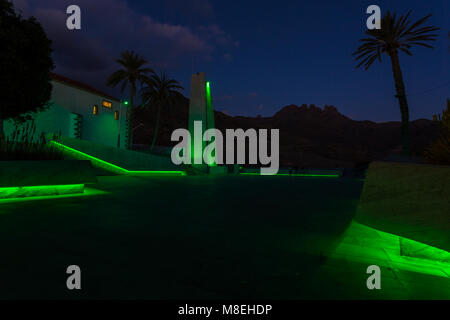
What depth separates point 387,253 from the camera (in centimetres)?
383

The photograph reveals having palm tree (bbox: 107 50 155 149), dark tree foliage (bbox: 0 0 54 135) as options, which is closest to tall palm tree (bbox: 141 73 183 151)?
palm tree (bbox: 107 50 155 149)

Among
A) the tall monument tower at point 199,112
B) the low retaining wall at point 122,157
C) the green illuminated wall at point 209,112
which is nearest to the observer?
the low retaining wall at point 122,157

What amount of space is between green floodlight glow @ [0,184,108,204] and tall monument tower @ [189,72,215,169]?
17.5 meters

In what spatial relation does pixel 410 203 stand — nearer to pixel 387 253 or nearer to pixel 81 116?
pixel 387 253

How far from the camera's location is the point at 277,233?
193 inches

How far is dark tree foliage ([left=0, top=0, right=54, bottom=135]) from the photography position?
40.5 feet

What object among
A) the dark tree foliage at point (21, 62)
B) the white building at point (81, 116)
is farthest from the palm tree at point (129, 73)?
the dark tree foliage at point (21, 62)

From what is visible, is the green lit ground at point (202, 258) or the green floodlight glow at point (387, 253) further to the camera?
the green floodlight glow at point (387, 253)

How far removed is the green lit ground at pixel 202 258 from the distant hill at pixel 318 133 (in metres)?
66.5

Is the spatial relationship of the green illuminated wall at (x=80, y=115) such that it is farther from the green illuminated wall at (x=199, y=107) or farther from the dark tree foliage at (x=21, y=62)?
the green illuminated wall at (x=199, y=107)

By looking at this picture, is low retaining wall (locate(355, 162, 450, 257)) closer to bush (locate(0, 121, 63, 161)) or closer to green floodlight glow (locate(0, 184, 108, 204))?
green floodlight glow (locate(0, 184, 108, 204))

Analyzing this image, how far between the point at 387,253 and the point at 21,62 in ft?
54.7

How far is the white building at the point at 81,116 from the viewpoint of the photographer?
85.0 feet

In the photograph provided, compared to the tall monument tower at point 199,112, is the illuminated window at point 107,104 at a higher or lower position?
higher
